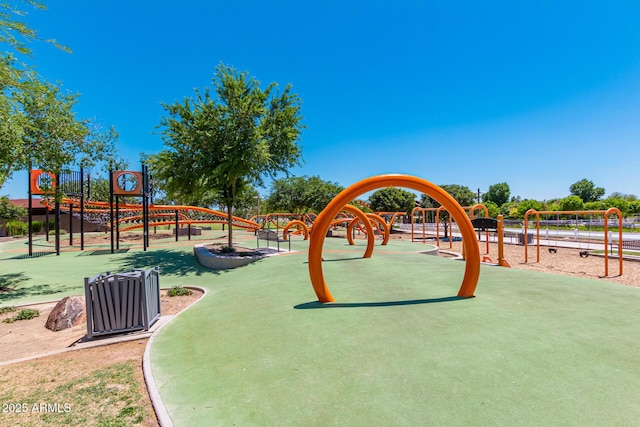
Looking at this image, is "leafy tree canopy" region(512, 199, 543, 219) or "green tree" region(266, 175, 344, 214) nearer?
"green tree" region(266, 175, 344, 214)

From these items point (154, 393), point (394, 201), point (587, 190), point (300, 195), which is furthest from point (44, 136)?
point (587, 190)

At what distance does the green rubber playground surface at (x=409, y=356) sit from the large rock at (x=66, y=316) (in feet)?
8.13

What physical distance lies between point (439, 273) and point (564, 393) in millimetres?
6279

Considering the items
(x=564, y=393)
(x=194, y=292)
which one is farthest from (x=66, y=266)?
(x=564, y=393)

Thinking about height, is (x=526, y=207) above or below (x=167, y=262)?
above

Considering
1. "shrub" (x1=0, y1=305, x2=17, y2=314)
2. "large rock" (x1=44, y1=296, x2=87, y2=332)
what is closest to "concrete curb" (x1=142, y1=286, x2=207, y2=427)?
"large rock" (x1=44, y1=296, x2=87, y2=332)

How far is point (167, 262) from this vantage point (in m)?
14.5

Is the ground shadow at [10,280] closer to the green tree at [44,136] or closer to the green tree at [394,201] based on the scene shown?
the green tree at [44,136]

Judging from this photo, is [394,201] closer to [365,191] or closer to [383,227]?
[383,227]

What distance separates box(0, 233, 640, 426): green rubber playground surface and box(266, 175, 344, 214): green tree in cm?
3341

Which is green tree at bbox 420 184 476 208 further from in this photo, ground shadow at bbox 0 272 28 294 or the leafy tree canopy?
ground shadow at bbox 0 272 28 294

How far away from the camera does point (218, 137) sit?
14.1 metres

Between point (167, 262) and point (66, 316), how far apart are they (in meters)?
7.73

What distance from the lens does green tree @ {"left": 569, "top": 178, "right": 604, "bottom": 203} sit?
254 ft
